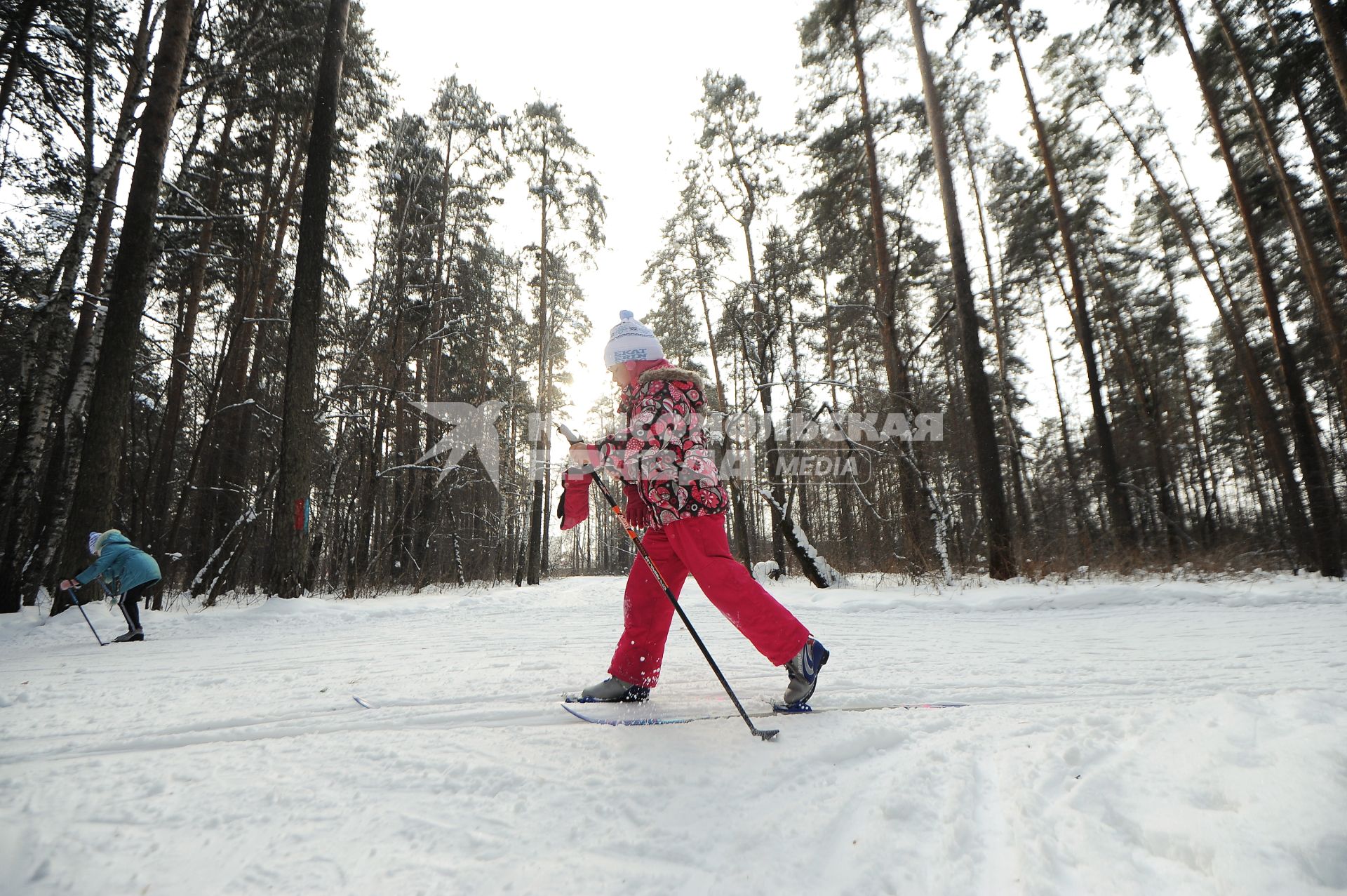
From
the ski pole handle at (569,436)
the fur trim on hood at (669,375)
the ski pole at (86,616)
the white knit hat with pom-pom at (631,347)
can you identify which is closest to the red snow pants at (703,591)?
the ski pole handle at (569,436)

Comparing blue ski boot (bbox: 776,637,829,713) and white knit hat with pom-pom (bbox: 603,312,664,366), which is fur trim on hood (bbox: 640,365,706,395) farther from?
blue ski boot (bbox: 776,637,829,713)

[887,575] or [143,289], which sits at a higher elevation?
[143,289]

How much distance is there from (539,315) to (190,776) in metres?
17.2

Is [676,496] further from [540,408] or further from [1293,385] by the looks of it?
[540,408]

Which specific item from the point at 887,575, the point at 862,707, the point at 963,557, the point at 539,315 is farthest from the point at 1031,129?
the point at 862,707

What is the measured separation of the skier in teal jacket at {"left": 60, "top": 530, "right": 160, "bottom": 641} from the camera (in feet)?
17.0

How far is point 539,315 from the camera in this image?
58.4ft

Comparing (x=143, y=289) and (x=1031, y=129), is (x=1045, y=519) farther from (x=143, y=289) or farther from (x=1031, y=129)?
(x=143, y=289)

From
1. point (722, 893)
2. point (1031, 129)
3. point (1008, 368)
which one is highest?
point (1031, 129)

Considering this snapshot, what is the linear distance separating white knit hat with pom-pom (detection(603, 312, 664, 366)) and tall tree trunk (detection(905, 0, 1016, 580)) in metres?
7.88

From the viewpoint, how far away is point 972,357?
9141 millimetres

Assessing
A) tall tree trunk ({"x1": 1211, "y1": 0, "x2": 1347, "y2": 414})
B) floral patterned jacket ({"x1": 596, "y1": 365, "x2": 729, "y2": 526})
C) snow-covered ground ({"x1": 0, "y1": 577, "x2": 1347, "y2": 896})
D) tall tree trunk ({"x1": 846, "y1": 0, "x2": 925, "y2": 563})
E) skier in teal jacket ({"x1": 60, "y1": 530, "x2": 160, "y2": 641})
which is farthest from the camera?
tall tree trunk ({"x1": 846, "y1": 0, "x2": 925, "y2": 563})

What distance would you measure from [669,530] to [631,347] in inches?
34.8

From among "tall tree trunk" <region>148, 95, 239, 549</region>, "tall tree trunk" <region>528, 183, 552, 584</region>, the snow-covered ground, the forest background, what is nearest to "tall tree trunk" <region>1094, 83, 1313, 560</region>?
the forest background
